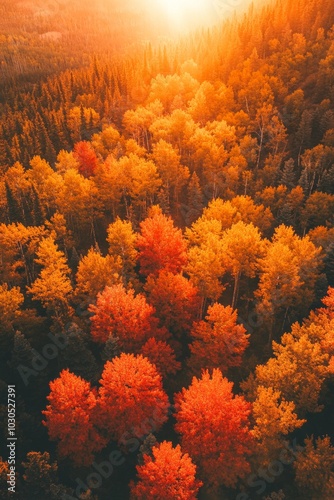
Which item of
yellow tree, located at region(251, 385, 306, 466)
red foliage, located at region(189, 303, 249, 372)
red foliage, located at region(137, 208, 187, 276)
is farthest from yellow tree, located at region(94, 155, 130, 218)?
yellow tree, located at region(251, 385, 306, 466)

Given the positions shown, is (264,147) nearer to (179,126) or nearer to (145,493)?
(179,126)

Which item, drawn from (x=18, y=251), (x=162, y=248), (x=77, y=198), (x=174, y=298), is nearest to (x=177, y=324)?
(x=174, y=298)

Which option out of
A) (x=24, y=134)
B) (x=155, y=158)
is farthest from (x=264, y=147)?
(x=24, y=134)

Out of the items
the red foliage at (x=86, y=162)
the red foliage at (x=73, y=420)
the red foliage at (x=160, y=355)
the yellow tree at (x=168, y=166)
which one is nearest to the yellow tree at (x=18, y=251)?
the red foliage at (x=73, y=420)

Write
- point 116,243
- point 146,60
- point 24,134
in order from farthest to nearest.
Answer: point 146,60 < point 24,134 < point 116,243

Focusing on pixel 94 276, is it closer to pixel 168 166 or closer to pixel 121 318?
pixel 121 318

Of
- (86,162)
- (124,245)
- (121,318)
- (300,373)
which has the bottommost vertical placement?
(300,373)

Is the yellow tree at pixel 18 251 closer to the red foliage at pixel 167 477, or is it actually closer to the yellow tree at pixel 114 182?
the yellow tree at pixel 114 182
